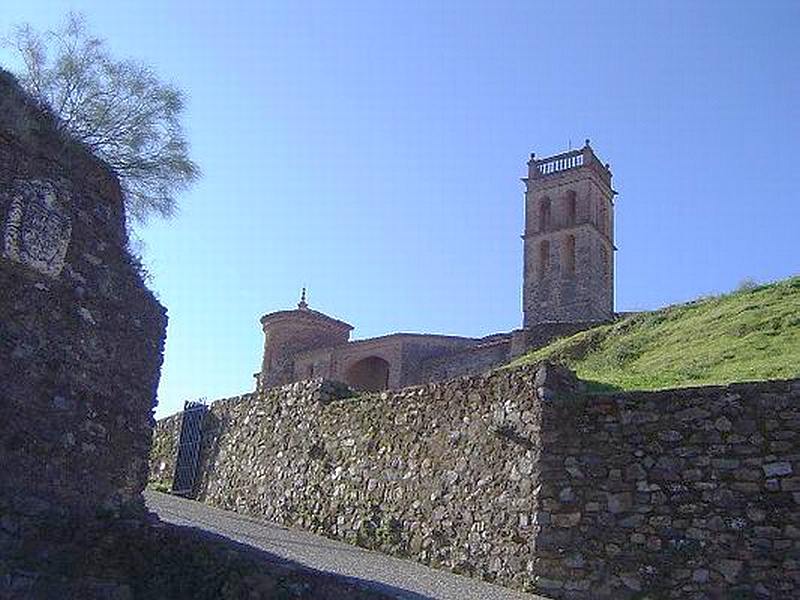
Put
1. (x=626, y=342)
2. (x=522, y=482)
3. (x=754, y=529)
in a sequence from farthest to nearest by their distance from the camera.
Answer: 1. (x=626, y=342)
2. (x=522, y=482)
3. (x=754, y=529)

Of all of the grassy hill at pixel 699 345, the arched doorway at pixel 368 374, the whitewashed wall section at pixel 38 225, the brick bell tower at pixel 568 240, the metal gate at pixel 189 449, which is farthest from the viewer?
the brick bell tower at pixel 568 240

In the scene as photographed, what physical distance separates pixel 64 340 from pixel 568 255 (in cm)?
4678

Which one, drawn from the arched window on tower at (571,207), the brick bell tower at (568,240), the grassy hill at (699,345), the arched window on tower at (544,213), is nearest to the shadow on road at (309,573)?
the grassy hill at (699,345)

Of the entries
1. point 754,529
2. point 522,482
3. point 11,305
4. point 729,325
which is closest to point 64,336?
point 11,305

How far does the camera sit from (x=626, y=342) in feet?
65.9

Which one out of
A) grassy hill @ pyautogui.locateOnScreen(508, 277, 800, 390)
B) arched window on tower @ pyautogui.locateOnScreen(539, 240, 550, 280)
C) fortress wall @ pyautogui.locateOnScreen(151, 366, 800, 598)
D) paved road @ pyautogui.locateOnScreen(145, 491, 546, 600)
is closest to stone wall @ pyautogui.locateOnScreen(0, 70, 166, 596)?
paved road @ pyautogui.locateOnScreen(145, 491, 546, 600)

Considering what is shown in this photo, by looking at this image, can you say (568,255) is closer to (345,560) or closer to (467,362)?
(467,362)

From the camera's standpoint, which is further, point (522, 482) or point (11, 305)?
point (522, 482)

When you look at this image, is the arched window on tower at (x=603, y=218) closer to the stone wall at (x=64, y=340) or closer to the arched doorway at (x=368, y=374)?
the arched doorway at (x=368, y=374)

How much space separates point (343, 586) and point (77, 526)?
81.1 inches

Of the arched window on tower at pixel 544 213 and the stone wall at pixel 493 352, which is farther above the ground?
the arched window on tower at pixel 544 213

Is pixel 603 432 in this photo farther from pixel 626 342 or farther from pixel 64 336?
pixel 626 342

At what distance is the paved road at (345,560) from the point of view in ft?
27.0

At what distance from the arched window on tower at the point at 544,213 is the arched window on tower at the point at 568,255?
2.26m
